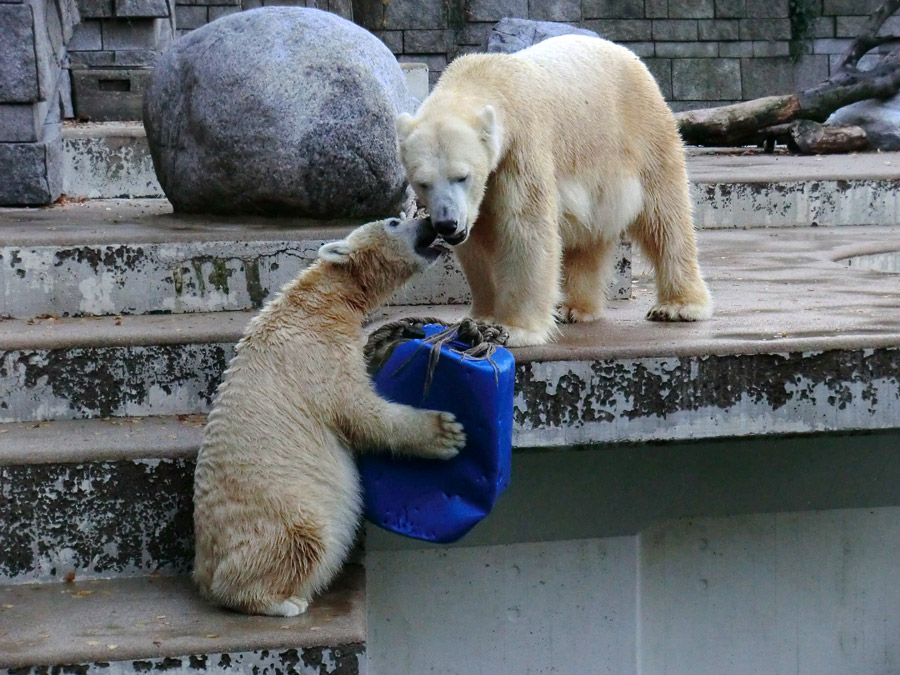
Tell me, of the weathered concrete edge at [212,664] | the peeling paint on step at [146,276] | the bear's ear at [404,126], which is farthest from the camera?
the peeling paint on step at [146,276]

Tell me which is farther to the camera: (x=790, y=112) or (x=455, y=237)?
(x=790, y=112)

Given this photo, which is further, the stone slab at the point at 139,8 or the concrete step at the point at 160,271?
the stone slab at the point at 139,8

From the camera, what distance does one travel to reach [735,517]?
3490 mm

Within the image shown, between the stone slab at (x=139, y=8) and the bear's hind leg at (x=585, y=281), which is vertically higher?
the stone slab at (x=139, y=8)

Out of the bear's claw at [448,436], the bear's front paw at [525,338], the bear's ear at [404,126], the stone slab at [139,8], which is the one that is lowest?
the bear's claw at [448,436]

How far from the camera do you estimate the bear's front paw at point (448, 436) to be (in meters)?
2.49

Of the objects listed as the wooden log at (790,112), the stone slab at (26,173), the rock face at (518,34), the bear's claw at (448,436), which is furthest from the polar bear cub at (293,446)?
the rock face at (518,34)

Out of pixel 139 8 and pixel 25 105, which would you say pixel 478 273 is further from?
pixel 139 8

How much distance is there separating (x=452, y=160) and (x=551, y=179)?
0.43 meters

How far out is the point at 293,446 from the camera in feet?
8.28

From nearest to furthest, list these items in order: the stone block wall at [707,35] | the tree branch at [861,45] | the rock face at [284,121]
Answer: the rock face at [284,121], the tree branch at [861,45], the stone block wall at [707,35]

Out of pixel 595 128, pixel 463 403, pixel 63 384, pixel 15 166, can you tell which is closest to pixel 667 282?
pixel 595 128

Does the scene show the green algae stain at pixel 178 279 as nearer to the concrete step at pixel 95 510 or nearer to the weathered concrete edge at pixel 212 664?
the concrete step at pixel 95 510

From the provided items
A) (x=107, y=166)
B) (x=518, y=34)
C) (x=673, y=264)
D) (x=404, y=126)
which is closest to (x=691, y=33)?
(x=518, y=34)
